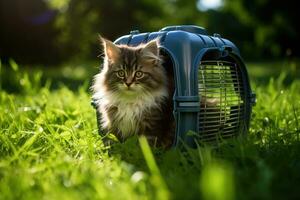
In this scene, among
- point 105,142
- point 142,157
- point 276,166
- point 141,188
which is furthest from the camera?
point 105,142

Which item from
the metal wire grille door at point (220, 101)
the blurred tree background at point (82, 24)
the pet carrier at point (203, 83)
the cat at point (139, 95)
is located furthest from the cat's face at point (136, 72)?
the blurred tree background at point (82, 24)

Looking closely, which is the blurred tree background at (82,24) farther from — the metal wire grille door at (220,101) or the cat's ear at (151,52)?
the cat's ear at (151,52)

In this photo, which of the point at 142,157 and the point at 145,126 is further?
the point at 145,126

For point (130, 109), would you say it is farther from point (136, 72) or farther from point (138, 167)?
point (138, 167)

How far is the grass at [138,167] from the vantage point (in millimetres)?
1650

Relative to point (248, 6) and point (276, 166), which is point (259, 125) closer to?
point (276, 166)

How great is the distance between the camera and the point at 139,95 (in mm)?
2846

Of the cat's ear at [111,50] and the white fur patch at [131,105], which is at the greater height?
the cat's ear at [111,50]

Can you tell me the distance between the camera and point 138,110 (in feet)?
9.25

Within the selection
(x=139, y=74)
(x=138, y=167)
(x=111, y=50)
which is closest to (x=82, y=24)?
(x=111, y=50)

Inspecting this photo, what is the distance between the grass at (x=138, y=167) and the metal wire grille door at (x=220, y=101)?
20 centimetres

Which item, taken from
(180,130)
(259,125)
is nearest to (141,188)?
(180,130)

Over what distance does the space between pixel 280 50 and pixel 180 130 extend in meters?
13.1

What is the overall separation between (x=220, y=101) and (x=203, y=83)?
0.18 meters
